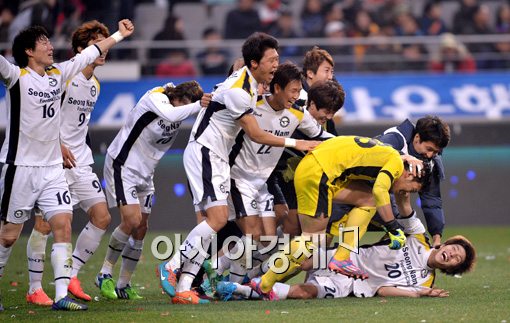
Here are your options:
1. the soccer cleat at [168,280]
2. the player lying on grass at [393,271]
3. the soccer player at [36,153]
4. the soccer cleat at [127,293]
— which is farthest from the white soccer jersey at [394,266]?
the soccer player at [36,153]

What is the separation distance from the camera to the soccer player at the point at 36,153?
8.38 metres

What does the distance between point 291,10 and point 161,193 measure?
6185 mm

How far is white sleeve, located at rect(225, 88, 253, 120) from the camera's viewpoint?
8716mm

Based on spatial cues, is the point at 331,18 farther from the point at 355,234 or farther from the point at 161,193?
the point at 355,234

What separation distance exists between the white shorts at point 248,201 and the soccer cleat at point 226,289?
691 millimetres

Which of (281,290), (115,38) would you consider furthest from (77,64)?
(281,290)

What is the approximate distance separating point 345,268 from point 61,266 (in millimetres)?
2446

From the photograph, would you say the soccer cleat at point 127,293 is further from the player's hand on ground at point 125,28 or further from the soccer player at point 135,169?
the player's hand on ground at point 125,28

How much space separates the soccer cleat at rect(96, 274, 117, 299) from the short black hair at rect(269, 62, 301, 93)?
254 centimetres

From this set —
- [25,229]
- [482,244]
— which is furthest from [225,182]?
[25,229]

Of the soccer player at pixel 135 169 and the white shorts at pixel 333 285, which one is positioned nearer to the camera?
the white shorts at pixel 333 285

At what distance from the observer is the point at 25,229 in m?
15.3

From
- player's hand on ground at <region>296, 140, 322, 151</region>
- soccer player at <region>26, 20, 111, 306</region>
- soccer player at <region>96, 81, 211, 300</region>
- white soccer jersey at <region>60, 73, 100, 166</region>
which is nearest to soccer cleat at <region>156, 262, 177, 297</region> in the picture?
soccer player at <region>96, 81, 211, 300</region>

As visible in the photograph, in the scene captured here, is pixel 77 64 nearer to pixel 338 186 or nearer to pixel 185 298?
pixel 185 298
